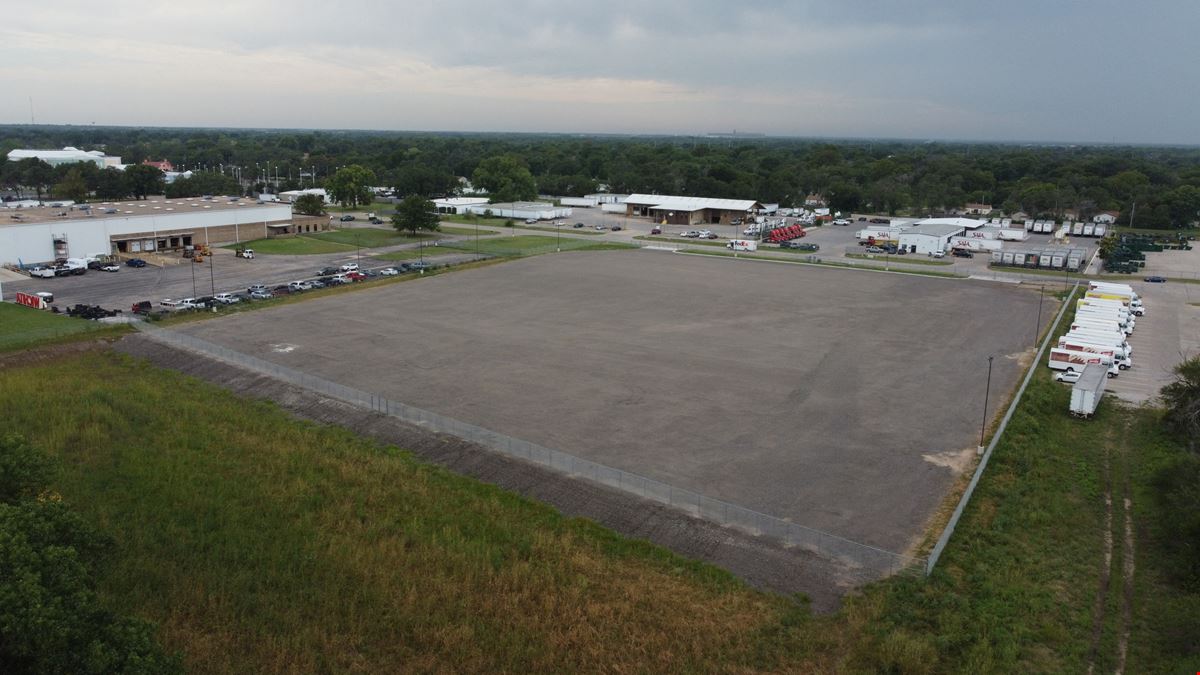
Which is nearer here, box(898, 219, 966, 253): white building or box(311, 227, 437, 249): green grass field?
box(311, 227, 437, 249): green grass field

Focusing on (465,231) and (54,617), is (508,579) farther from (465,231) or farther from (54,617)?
(465,231)

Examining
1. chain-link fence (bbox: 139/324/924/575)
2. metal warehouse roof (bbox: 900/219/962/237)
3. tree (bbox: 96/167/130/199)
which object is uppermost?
tree (bbox: 96/167/130/199)

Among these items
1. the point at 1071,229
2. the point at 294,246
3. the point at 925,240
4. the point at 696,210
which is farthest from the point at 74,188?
the point at 1071,229

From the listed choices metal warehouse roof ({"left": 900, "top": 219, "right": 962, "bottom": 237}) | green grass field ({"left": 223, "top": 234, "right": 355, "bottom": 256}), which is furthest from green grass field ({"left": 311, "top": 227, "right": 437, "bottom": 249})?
metal warehouse roof ({"left": 900, "top": 219, "right": 962, "bottom": 237})

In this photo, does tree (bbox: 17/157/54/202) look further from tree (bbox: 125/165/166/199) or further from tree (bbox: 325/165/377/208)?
tree (bbox: 325/165/377/208)

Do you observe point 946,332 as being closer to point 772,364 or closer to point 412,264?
point 772,364

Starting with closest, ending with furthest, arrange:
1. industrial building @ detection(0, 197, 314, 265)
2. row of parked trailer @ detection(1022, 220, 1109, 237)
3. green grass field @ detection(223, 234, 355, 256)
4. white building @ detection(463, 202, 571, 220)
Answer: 1. industrial building @ detection(0, 197, 314, 265)
2. green grass field @ detection(223, 234, 355, 256)
3. row of parked trailer @ detection(1022, 220, 1109, 237)
4. white building @ detection(463, 202, 571, 220)
